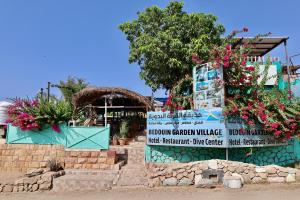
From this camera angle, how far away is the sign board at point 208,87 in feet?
28.8

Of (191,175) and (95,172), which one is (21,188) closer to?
(95,172)

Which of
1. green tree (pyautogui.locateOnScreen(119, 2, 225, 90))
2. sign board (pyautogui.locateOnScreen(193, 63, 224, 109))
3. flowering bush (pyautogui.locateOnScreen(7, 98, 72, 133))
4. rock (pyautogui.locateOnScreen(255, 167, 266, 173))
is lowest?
rock (pyautogui.locateOnScreen(255, 167, 266, 173))

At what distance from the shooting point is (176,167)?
7953 millimetres

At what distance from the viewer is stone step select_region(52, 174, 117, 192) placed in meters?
7.75

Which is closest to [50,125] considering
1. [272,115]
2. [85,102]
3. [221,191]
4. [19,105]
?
[19,105]

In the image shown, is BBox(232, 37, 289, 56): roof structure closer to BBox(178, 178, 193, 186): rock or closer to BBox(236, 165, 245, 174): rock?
BBox(236, 165, 245, 174): rock

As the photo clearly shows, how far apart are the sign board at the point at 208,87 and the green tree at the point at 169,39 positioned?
369 cm

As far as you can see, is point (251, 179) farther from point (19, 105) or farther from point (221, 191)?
point (19, 105)

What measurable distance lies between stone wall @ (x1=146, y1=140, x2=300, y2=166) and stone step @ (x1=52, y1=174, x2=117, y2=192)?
2.25 meters

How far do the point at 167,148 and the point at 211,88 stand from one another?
2.74 metres

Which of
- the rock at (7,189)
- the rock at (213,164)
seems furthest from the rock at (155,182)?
the rock at (7,189)

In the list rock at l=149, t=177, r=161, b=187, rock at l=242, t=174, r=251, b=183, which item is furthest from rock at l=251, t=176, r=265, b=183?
rock at l=149, t=177, r=161, b=187

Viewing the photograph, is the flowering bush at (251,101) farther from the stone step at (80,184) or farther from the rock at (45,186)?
the rock at (45,186)

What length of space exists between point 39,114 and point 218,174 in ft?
23.0
